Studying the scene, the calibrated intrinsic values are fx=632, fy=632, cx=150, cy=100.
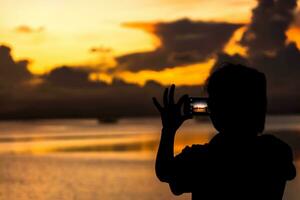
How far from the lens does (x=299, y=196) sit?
106ft

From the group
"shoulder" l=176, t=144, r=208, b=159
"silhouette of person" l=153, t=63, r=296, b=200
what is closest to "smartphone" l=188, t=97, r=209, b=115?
"silhouette of person" l=153, t=63, r=296, b=200

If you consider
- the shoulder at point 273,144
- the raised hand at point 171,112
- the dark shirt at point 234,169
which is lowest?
the dark shirt at point 234,169

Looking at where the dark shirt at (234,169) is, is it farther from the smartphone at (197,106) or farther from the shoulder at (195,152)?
the smartphone at (197,106)

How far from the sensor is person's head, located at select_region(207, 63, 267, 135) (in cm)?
246

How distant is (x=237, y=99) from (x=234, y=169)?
0.92 feet

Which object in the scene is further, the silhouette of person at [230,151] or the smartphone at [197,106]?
the smartphone at [197,106]

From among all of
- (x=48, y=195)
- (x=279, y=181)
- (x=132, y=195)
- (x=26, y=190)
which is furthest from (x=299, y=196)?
(x=279, y=181)

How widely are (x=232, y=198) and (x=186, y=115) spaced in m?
0.38

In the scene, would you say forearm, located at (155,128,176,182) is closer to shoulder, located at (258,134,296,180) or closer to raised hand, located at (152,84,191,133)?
raised hand, located at (152,84,191,133)

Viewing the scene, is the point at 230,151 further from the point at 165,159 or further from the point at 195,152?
the point at 165,159

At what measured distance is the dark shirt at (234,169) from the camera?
2471 millimetres

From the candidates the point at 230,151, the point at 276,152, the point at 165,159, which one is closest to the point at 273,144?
the point at 276,152

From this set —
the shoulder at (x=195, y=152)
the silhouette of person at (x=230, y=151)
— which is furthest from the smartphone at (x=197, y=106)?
the shoulder at (x=195, y=152)

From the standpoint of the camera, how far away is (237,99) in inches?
98.1
